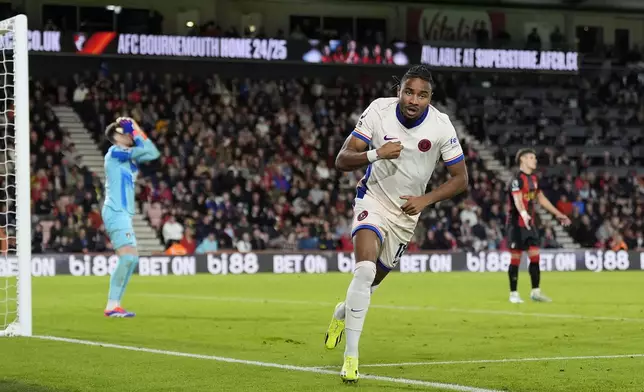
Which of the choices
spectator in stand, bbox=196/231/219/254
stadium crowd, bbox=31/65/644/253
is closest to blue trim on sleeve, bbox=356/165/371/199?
stadium crowd, bbox=31/65/644/253

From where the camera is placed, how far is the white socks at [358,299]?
26.0 feet

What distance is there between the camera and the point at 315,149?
36.7m

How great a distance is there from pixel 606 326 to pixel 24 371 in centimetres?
672

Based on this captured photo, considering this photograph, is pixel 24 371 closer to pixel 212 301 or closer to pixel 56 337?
pixel 56 337

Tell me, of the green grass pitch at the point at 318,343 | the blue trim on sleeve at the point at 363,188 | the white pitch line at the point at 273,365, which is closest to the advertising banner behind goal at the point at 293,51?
the green grass pitch at the point at 318,343

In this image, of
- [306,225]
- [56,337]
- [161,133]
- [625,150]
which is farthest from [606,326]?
[625,150]

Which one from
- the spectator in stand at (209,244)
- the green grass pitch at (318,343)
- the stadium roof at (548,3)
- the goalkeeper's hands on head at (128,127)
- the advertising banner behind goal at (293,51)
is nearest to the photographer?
the green grass pitch at (318,343)

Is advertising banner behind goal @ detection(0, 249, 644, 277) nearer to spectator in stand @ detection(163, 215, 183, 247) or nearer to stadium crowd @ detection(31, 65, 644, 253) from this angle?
stadium crowd @ detection(31, 65, 644, 253)

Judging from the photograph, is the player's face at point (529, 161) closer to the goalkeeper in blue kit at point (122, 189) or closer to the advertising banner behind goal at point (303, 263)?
the goalkeeper in blue kit at point (122, 189)

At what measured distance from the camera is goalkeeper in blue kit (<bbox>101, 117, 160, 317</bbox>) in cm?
1390

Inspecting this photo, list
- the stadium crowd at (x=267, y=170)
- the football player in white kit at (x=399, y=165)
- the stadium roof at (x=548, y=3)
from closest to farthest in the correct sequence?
the football player in white kit at (x=399, y=165) → the stadium crowd at (x=267, y=170) → the stadium roof at (x=548, y=3)

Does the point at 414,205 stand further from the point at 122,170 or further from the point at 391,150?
the point at 122,170

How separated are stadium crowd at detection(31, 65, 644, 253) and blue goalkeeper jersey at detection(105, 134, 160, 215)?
15097 millimetres

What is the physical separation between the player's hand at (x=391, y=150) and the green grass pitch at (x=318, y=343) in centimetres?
150
